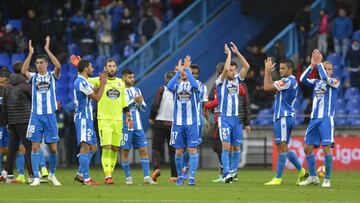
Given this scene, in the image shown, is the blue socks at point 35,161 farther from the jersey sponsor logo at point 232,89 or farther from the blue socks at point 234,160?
the blue socks at point 234,160

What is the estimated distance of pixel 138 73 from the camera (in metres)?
34.9

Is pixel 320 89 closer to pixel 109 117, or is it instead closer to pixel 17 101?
pixel 109 117

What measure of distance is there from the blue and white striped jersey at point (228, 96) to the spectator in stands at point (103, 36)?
594 inches

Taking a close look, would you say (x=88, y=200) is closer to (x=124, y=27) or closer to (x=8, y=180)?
(x=8, y=180)

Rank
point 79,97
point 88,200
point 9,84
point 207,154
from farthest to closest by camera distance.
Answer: point 207,154
point 9,84
point 79,97
point 88,200

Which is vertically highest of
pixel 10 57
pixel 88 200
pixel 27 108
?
pixel 10 57

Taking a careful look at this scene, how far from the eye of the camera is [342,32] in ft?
113

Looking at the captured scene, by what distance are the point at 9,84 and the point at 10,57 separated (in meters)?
14.9

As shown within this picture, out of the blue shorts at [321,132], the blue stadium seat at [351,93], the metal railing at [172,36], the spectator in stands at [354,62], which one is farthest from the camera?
the metal railing at [172,36]

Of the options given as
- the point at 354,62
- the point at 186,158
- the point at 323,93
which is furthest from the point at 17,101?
the point at 354,62

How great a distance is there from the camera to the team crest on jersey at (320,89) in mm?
20628

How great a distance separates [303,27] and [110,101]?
1462cm

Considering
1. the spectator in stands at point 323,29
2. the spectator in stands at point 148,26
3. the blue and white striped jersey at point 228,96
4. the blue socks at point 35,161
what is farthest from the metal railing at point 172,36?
the blue socks at point 35,161

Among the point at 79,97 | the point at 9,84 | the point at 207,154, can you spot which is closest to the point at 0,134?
the point at 9,84
